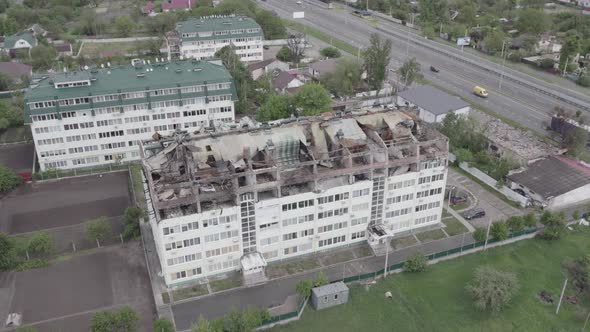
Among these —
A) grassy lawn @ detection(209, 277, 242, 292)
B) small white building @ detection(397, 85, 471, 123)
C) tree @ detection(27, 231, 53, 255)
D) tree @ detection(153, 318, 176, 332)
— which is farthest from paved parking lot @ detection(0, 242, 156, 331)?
small white building @ detection(397, 85, 471, 123)

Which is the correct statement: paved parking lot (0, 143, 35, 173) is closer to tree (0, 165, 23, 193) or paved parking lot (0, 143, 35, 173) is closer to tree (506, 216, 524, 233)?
tree (0, 165, 23, 193)

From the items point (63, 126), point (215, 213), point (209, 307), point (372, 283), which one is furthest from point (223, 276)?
point (63, 126)

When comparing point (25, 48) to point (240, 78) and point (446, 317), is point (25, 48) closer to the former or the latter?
point (240, 78)

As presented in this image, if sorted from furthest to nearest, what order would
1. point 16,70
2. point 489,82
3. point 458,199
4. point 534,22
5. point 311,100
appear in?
point 534,22
point 16,70
point 489,82
point 311,100
point 458,199

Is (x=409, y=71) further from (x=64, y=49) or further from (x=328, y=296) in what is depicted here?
(x=64, y=49)

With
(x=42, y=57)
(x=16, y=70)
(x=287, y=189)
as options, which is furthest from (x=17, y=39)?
(x=287, y=189)

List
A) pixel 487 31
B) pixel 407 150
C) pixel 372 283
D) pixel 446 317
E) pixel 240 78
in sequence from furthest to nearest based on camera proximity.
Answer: pixel 487 31, pixel 240 78, pixel 407 150, pixel 372 283, pixel 446 317

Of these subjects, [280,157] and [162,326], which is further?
[280,157]

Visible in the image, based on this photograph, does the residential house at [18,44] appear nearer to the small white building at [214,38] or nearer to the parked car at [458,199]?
the small white building at [214,38]
